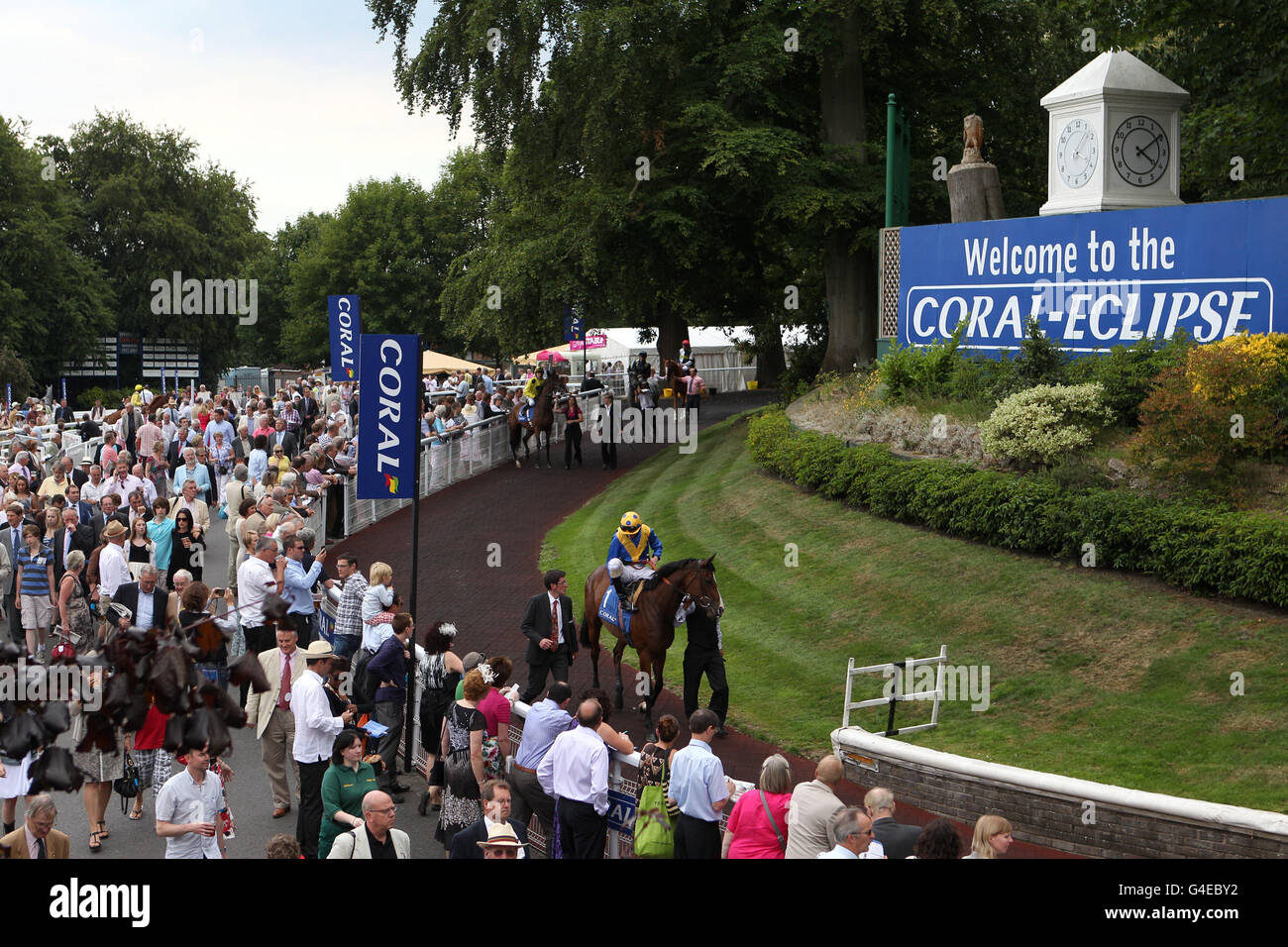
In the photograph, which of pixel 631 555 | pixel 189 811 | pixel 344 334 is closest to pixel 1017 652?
pixel 631 555

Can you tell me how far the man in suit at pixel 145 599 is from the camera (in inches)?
496

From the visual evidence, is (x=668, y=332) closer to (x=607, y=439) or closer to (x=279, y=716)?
(x=607, y=439)

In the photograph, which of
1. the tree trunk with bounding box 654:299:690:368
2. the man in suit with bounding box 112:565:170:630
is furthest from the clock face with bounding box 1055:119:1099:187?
the tree trunk with bounding box 654:299:690:368

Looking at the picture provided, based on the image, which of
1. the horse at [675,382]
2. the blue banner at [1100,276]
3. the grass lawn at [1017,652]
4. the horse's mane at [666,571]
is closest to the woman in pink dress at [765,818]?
the grass lawn at [1017,652]

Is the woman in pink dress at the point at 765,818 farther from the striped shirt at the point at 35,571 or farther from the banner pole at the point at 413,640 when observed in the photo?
the striped shirt at the point at 35,571

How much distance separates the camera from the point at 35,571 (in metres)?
14.8

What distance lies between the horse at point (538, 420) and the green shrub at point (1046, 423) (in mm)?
14725

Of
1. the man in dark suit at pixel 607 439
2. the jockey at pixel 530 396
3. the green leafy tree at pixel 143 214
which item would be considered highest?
the green leafy tree at pixel 143 214

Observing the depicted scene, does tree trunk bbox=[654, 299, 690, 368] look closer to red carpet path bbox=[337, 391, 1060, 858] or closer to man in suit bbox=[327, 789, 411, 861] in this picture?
red carpet path bbox=[337, 391, 1060, 858]

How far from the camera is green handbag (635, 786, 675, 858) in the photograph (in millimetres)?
8078

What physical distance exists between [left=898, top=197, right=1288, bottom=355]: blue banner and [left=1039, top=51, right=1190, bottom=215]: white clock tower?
0.99 m

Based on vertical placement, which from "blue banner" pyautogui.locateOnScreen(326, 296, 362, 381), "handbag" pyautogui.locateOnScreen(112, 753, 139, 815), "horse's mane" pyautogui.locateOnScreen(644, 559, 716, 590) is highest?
"blue banner" pyautogui.locateOnScreen(326, 296, 362, 381)

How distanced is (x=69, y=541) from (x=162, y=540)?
1066 mm

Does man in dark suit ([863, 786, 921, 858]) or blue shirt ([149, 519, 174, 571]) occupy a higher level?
blue shirt ([149, 519, 174, 571])
